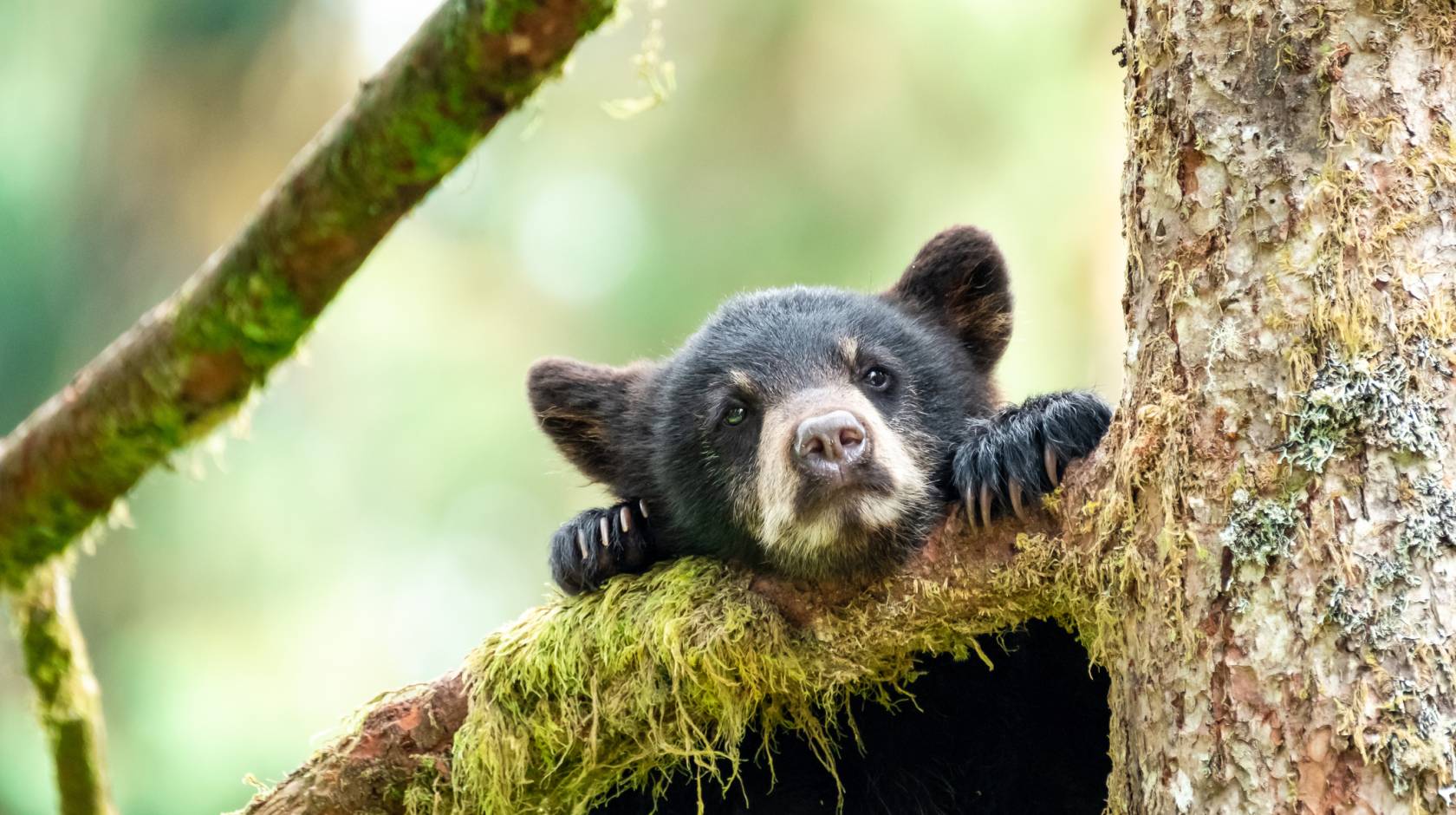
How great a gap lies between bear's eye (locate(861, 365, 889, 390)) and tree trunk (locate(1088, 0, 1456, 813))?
200cm

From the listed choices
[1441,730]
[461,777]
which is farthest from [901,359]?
[1441,730]

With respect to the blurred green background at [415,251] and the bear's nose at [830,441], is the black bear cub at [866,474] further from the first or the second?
the blurred green background at [415,251]

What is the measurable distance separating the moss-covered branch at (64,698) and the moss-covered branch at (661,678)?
1.14 m

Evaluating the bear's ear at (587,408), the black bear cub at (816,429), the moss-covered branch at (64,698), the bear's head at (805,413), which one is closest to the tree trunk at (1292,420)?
the black bear cub at (816,429)

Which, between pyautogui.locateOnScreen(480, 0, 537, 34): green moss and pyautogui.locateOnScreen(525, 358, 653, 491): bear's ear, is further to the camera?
pyautogui.locateOnScreen(525, 358, 653, 491): bear's ear

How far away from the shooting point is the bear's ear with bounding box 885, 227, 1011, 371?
5758 mm

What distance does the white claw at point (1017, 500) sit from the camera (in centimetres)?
372

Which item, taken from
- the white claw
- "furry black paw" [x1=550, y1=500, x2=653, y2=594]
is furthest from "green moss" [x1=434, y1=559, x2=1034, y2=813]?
the white claw

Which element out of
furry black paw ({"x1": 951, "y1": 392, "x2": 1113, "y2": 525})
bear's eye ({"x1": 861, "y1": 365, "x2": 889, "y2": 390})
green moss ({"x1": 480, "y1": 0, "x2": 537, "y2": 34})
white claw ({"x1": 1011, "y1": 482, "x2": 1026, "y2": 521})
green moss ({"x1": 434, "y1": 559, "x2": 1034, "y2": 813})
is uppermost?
green moss ({"x1": 480, "y1": 0, "x2": 537, "y2": 34})

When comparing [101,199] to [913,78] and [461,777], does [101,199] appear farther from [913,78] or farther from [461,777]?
[461,777]

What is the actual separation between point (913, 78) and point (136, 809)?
976 centimetres

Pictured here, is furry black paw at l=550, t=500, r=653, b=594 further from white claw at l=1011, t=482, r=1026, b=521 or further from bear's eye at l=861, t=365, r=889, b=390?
white claw at l=1011, t=482, r=1026, b=521

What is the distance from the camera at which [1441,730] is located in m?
2.44

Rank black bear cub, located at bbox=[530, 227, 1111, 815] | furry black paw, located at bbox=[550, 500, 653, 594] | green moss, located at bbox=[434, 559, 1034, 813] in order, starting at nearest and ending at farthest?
green moss, located at bbox=[434, 559, 1034, 813], black bear cub, located at bbox=[530, 227, 1111, 815], furry black paw, located at bbox=[550, 500, 653, 594]
